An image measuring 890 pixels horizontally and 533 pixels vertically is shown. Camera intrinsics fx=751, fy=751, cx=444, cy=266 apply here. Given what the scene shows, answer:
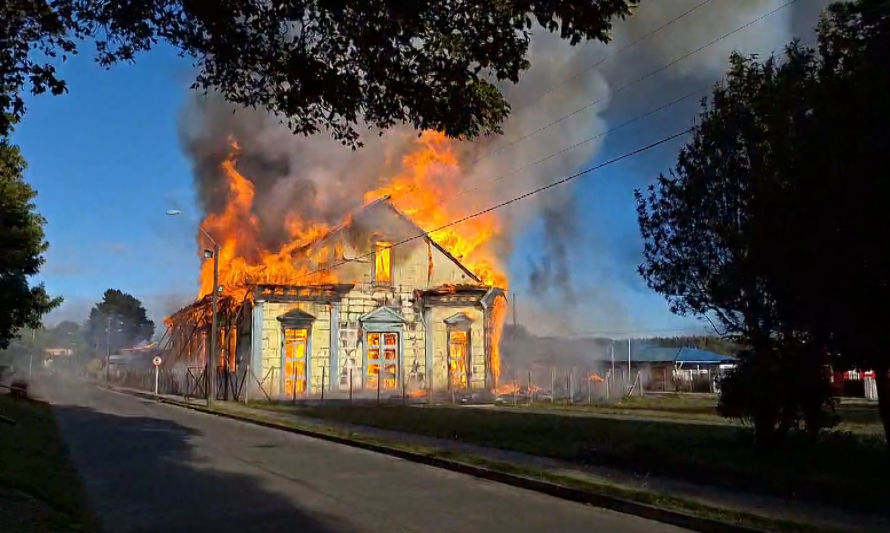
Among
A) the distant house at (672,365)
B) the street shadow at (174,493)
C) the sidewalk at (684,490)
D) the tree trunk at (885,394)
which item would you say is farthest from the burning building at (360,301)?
the tree trunk at (885,394)

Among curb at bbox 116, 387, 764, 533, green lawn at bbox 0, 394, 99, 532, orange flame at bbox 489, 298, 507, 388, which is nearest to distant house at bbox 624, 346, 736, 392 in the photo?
orange flame at bbox 489, 298, 507, 388

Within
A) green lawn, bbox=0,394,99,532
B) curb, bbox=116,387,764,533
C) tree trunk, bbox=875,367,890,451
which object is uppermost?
tree trunk, bbox=875,367,890,451

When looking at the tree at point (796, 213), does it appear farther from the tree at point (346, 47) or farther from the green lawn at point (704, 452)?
the tree at point (346, 47)

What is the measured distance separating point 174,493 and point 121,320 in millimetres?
120036

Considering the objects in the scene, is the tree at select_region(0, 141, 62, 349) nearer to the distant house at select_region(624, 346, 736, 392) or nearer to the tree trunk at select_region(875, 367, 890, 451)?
the tree trunk at select_region(875, 367, 890, 451)

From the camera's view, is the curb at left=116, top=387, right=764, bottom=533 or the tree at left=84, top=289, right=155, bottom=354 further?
the tree at left=84, top=289, right=155, bottom=354

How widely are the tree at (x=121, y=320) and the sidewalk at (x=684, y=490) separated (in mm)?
Answer: 111488

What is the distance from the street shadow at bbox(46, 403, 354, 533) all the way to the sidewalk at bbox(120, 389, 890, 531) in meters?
4.25

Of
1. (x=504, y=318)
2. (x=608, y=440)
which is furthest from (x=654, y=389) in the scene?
(x=608, y=440)

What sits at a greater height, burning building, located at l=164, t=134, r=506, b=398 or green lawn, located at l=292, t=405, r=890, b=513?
burning building, located at l=164, t=134, r=506, b=398

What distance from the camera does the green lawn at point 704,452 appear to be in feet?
31.0

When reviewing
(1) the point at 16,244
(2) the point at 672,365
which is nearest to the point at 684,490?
(1) the point at 16,244

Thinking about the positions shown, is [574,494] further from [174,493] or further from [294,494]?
[174,493]

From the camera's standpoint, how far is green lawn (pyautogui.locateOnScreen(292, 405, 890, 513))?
945 centimetres
